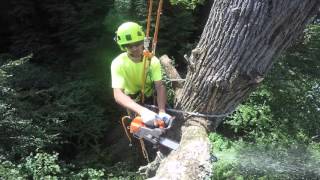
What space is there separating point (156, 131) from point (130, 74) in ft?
2.37

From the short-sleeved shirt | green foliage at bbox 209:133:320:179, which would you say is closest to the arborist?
the short-sleeved shirt

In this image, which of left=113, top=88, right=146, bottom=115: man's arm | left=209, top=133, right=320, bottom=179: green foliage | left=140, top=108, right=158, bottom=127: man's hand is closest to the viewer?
left=140, top=108, right=158, bottom=127: man's hand

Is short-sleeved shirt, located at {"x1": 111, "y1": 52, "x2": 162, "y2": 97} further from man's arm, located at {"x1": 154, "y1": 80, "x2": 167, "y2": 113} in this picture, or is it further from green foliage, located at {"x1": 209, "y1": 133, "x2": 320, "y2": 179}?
green foliage, located at {"x1": 209, "y1": 133, "x2": 320, "y2": 179}

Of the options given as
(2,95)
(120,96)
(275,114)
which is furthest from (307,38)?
(2,95)

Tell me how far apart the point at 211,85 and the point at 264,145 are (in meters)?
2.23

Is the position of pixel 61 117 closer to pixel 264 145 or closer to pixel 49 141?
pixel 49 141

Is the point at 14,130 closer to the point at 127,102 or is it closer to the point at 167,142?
the point at 127,102

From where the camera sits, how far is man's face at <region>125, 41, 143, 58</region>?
4280mm

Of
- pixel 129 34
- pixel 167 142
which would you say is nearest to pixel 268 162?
pixel 167 142

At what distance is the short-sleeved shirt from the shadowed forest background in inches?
68.9

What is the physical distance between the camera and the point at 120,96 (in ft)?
14.2

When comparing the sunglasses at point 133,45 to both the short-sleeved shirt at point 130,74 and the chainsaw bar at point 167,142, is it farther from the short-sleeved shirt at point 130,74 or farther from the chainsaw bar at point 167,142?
the chainsaw bar at point 167,142

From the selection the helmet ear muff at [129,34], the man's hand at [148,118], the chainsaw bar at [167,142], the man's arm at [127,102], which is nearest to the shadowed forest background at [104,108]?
the chainsaw bar at [167,142]

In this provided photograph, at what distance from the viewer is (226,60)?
12.9ft
